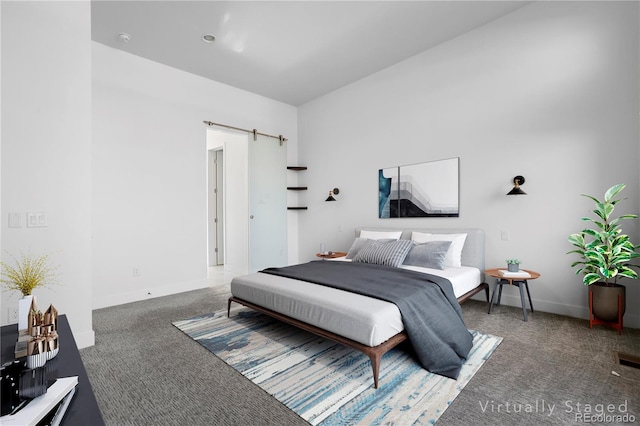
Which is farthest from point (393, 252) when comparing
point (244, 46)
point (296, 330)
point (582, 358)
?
point (244, 46)

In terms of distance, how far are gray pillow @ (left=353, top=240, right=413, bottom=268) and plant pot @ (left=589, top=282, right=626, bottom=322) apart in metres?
1.72

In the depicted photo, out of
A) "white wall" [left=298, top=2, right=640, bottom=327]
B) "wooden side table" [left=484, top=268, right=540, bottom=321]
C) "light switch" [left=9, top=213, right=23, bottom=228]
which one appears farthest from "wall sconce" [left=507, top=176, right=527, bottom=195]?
"light switch" [left=9, top=213, right=23, bottom=228]

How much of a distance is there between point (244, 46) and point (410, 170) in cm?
280

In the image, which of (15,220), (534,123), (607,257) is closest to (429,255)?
(607,257)

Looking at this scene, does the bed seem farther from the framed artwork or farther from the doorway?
the doorway

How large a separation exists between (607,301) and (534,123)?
1.89 meters

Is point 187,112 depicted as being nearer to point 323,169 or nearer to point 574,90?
point 323,169

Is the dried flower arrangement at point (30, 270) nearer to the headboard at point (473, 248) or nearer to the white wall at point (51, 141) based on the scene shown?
the white wall at point (51, 141)

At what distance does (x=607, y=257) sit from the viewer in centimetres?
265

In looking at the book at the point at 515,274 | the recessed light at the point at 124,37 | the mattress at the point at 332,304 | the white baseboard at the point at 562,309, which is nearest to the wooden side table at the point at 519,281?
the book at the point at 515,274

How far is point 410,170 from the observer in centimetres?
434

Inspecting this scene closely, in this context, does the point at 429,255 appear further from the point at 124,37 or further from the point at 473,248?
the point at 124,37

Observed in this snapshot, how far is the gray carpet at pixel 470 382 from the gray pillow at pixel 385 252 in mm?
1007

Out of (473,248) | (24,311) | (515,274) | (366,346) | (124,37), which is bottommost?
(366,346)
